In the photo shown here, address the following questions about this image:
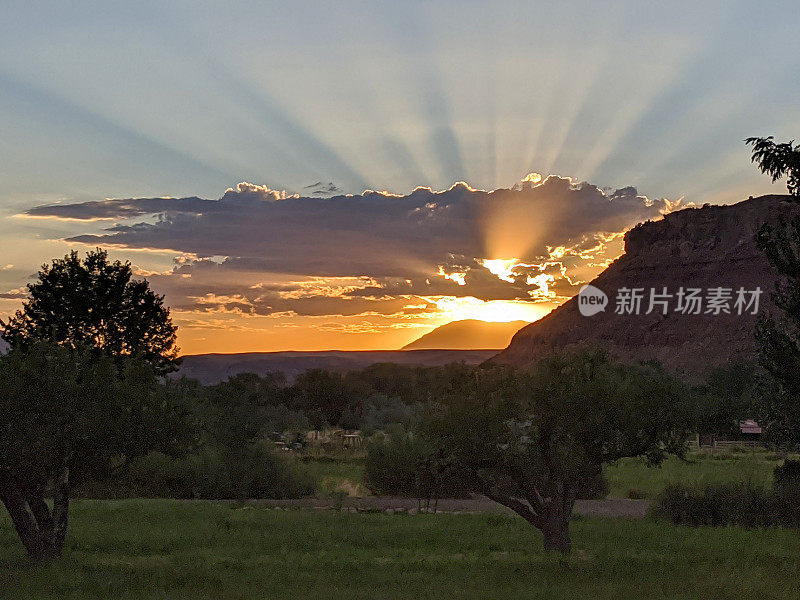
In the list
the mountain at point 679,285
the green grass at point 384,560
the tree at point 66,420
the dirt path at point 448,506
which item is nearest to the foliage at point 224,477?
the dirt path at point 448,506

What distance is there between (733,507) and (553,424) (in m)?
9.99

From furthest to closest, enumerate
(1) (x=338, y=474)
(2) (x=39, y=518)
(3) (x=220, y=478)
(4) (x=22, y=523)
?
(1) (x=338, y=474)
(3) (x=220, y=478)
(2) (x=39, y=518)
(4) (x=22, y=523)

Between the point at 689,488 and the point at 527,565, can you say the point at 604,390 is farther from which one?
the point at 689,488

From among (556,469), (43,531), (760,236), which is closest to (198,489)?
(43,531)

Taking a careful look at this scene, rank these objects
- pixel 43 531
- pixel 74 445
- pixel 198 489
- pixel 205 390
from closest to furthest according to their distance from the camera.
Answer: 1. pixel 74 445
2. pixel 43 531
3. pixel 198 489
4. pixel 205 390

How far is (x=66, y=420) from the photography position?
17750mm

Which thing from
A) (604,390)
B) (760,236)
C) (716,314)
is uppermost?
(716,314)

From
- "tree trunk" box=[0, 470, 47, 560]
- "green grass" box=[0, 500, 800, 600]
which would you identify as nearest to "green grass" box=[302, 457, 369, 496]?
"green grass" box=[0, 500, 800, 600]

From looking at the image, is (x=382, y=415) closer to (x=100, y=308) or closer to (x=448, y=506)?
(x=100, y=308)

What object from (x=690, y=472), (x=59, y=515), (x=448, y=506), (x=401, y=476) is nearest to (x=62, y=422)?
(x=59, y=515)

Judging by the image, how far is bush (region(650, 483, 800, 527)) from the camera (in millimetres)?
26094

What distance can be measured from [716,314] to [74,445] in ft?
432

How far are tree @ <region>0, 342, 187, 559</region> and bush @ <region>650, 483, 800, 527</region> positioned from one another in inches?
598

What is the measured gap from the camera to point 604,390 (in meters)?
19.2
